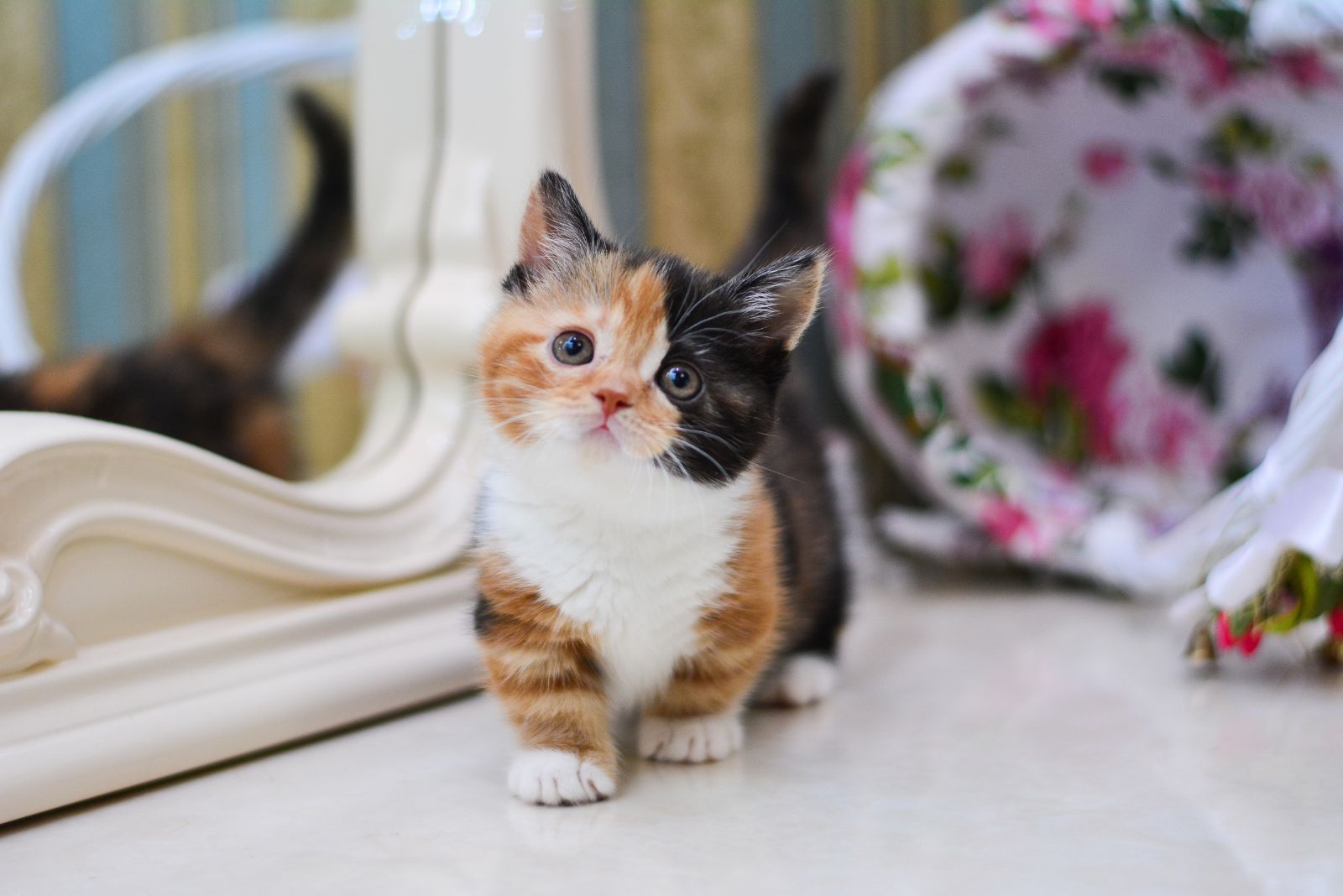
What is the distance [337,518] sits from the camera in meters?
0.98

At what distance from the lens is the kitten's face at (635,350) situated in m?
0.69

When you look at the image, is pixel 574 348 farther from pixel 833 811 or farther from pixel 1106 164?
pixel 1106 164

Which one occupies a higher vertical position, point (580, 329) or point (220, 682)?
point (580, 329)

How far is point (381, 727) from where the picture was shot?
93cm

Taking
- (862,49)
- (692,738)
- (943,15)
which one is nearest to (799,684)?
(692,738)

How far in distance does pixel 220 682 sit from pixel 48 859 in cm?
19

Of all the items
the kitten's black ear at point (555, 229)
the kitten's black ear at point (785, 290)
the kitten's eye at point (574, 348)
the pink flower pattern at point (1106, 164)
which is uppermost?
the kitten's black ear at point (555, 229)

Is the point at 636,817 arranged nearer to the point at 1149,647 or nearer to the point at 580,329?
the point at 580,329

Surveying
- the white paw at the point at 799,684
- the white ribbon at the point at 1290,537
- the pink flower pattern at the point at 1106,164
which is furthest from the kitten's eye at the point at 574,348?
the pink flower pattern at the point at 1106,164

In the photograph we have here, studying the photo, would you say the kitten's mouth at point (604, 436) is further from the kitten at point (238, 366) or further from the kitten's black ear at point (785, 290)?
the kitten at point (238, 366)

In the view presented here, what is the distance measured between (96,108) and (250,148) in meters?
0.21

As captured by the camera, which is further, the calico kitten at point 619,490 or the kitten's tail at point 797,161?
the kitten's tail at point 797,161

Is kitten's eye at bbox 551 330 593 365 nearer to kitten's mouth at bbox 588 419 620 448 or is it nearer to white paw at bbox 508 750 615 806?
kitten's mouth at bbox 588 419 620 448

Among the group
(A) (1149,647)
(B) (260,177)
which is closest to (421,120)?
(B) (260,177)
